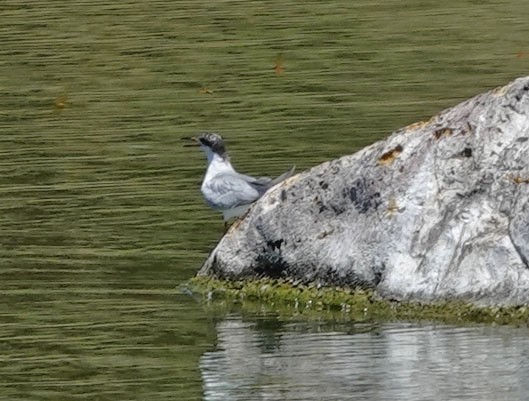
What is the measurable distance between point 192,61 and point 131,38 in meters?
3.33

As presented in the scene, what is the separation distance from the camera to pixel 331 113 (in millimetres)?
21688

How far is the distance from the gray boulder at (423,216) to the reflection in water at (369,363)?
53 centimetres

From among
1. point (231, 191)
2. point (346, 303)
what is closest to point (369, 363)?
point (346, 303)

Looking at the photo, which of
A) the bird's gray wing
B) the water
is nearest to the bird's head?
the bird's gray wing

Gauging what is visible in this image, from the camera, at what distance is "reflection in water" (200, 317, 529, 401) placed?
10.1m

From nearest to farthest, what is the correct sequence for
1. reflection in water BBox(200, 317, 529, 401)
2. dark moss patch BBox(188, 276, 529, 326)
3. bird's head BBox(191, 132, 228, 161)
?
reflection in water BBox(200, 317, 529, 401), dark moss patch BBox(188, 276, 529, 326), bird's head BBox(191, 132, 228, 161)

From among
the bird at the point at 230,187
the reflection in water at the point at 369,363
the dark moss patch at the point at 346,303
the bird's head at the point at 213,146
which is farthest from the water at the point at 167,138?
the bird's head at the point at 213,146

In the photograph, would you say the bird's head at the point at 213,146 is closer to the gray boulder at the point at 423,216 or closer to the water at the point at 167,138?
the water at the point at 167,138

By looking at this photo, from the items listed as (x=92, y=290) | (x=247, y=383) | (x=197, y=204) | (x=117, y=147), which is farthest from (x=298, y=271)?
(x=117, y=147)

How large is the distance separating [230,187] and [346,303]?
2.26 meters

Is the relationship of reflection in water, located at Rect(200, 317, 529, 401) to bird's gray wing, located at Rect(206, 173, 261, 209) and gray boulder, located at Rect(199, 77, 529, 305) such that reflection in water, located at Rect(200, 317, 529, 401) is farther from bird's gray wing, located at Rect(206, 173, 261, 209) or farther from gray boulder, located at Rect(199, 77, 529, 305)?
bird's gray wing, located at Rect(206, 173, 261, 209)

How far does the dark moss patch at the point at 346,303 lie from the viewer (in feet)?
39.3

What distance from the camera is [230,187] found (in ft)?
48.2

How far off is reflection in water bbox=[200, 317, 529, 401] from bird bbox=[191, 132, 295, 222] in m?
2.14
